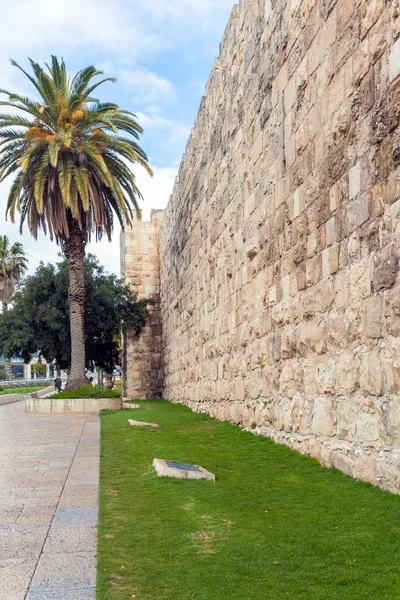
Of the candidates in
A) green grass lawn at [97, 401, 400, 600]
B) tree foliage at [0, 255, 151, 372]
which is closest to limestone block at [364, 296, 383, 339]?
green grass lawn at [97, 401, 400, 600]

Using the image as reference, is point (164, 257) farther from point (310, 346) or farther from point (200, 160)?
point (310, 346)

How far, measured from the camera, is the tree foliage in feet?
67.6

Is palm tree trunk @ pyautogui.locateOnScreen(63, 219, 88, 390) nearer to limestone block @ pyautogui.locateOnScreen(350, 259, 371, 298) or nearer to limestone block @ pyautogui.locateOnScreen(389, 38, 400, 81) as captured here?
limestone block @ pyautogui.locateOnScreen(350, 259, 371, 298)

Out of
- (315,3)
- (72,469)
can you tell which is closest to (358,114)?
(315,3)

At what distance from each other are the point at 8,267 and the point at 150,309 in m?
19.1

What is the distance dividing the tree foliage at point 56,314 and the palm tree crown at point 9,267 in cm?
1776

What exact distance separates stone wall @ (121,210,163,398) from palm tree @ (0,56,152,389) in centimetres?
589

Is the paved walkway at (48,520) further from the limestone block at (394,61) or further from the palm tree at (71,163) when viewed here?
the palm tree at (71,163)

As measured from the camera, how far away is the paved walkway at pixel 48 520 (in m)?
3.01

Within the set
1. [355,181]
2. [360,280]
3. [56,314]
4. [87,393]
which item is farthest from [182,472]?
[56,314]

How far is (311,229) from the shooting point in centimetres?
592

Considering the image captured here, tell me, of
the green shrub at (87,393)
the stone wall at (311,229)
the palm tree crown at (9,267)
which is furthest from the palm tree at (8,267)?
the stone wall at (311,229)

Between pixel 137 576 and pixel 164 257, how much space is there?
18.7 m

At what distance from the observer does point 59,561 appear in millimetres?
3334
